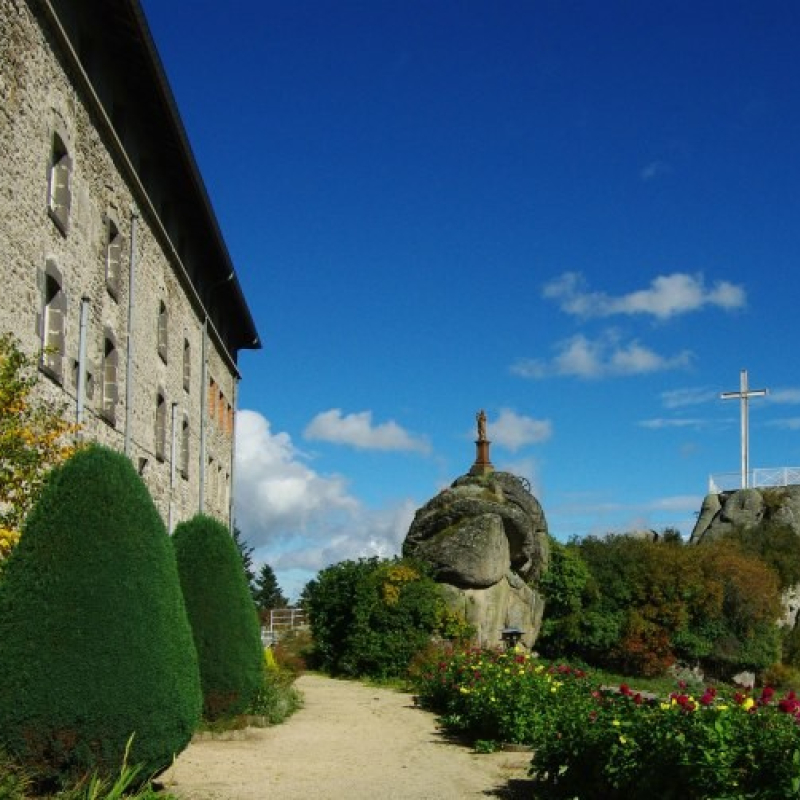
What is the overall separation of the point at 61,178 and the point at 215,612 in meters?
6.49

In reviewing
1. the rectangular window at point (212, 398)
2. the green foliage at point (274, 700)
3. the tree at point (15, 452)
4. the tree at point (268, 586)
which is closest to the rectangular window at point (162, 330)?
the rectangular window at point (212, 398)

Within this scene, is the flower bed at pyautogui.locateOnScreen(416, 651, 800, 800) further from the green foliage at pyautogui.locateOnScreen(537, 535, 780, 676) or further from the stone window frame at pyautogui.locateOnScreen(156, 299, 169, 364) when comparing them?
the green foliage at pyautogui.locateOnScreen(537, 535, 780, 676)

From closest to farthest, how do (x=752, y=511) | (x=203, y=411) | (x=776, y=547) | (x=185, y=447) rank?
(x=185, y=447), (x=203, y=411), (x=776, y=547), (x=752, y=511)

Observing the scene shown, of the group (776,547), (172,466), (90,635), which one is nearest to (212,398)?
(172,466)

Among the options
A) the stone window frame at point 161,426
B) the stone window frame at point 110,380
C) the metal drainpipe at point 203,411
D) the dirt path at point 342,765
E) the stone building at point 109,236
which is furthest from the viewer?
the metal drainpipe at point 203,411

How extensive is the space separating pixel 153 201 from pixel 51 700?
1441 cm

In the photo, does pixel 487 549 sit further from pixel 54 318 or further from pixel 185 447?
pixel 54 318

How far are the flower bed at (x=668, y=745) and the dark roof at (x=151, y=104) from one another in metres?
11.0

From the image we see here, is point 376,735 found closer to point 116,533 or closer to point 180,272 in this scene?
point 116,533

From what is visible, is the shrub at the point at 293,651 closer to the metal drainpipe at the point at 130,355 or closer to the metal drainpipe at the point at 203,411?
the metal drainpipe at the point at 203,411

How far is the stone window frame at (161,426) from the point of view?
66.6 ft

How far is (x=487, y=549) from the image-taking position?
25.8 meters

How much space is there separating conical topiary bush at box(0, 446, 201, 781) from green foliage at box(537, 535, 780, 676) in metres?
22.6

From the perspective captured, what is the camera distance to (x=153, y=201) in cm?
2006
